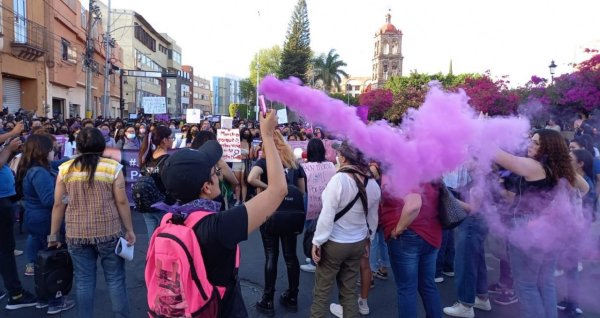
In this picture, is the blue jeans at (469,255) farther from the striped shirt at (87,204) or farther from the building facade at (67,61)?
the building facade at (67,61)

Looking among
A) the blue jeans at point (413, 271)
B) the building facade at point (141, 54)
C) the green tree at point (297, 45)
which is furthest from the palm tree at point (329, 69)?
the blue jeans at point (413, 271)

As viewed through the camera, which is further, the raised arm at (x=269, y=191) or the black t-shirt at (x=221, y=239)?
the raised arm at (x=269, y=191)

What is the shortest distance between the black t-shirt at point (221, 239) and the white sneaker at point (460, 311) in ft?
10.7

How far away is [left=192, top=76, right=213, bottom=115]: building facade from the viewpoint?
360 feet

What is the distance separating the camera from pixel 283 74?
4981cm

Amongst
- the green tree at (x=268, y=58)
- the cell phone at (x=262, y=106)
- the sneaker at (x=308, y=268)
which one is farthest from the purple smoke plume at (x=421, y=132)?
the green tree at (x=268, y=58)

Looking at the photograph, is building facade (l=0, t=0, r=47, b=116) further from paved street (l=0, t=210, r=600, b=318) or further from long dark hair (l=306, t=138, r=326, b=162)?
long dark hair (l=306, t=138, r=326, b=162)

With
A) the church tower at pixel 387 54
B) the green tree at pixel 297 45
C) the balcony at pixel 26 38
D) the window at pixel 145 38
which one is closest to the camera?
the balcony at pixel 26 38

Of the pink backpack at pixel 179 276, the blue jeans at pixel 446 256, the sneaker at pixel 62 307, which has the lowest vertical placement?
the sneaker at pixel 62 307

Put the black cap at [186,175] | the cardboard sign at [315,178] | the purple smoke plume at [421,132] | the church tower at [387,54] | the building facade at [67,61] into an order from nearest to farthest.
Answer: the black cap at [186,175] < the purple smoke plume at [421,132] < the cardboard sign at [315,178] < the building facade at [67,61] < the church tower at [387,54]

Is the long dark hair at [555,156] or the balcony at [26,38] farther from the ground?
the balcony at [26,38]

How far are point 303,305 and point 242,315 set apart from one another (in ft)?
8.58

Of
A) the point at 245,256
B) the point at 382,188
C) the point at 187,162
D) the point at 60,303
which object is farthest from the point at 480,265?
the point at 60,303

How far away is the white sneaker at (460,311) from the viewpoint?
13.6ft
